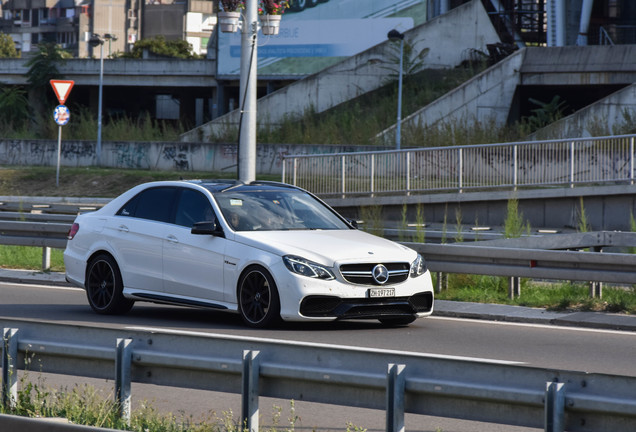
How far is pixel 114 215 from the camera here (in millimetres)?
13016

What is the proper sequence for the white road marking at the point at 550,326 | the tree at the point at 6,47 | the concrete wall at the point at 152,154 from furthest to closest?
1. the tree at the point at 6,47
2. the concrete wall at the point at 152,154
3. the white road marking at the point at 550,326

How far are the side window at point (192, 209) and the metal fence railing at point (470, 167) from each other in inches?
544

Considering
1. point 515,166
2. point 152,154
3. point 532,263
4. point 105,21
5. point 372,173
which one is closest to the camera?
point 532,263

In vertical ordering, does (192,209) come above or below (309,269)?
above

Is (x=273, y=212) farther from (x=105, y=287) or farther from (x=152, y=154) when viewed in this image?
(x=152, y=154)

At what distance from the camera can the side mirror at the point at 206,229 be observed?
11.6 metres

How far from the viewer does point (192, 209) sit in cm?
1224

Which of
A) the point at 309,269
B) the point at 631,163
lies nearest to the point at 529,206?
the point at 631,163

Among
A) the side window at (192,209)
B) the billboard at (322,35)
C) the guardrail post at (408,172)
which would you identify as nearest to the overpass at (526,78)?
the guardrail post at (408,172)

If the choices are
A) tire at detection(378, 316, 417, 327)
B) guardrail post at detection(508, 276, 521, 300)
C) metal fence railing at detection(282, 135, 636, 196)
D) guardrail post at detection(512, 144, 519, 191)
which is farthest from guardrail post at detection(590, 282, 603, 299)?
guardrail post at detection(512, 144, 519, 191)

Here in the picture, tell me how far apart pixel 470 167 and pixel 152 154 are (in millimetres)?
19266

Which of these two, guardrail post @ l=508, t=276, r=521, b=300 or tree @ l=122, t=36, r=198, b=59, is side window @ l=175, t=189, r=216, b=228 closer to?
guardrail post @ l=508, t=276, r=521, b=300

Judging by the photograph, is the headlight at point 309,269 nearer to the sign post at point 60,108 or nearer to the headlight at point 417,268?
the headlight at point 417,268

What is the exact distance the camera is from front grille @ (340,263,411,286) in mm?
10891
